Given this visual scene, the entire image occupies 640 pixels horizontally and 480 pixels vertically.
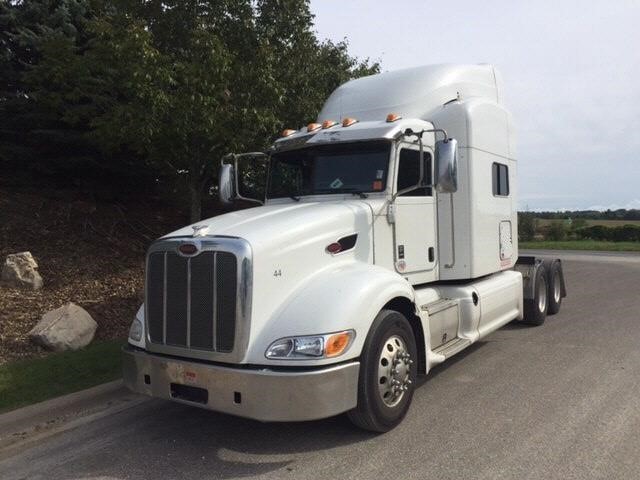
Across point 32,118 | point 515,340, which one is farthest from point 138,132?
point 515,340

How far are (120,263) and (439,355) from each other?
6872 mm

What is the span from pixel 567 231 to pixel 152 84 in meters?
40.0

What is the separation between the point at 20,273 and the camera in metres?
8.34

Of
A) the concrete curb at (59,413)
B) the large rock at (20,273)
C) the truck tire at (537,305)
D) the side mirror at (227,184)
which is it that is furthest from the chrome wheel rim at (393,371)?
the large rock at (20,273)

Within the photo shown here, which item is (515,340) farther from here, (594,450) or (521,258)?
(594,450)

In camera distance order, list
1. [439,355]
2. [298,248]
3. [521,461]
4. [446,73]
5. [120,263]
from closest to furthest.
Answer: [521,461], [298,248], [439,355], [446,73], [120,263]

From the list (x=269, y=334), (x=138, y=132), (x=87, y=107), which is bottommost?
(x=269, y=334)

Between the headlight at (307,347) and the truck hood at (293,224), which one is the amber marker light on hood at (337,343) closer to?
the headlight at (307,347)

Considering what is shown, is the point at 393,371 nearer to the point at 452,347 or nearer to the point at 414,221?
the point at 452,347

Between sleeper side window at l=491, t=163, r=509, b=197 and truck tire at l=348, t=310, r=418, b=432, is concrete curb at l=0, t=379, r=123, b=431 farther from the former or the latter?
sleeper side window at l=491, t=163, r=509, b=197

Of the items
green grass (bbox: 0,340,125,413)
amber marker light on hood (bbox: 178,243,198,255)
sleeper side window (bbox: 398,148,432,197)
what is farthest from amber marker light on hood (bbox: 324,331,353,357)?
green grass (bbox: 0,340,125,413)

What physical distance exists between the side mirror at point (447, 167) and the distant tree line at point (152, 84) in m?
4.47

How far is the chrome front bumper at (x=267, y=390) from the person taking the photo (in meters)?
3.88

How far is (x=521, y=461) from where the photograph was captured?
3.88 metres
